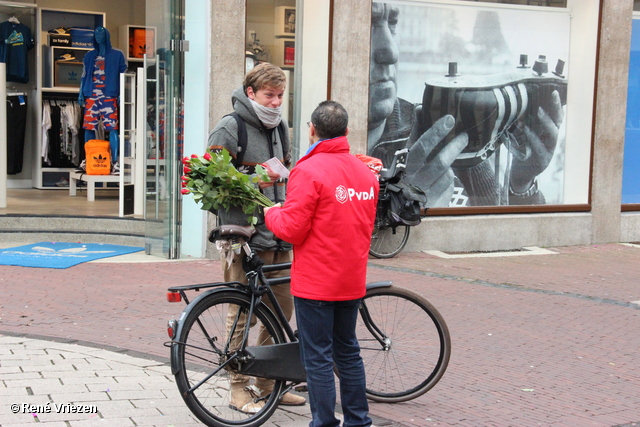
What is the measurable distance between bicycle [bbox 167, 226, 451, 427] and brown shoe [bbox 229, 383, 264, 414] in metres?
0.03

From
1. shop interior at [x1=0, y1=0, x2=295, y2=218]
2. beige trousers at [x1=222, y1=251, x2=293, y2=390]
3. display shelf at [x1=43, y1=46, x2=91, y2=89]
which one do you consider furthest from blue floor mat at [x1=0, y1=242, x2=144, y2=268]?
display shelf at [x1=43, y1=46, x2=91, y2=89]

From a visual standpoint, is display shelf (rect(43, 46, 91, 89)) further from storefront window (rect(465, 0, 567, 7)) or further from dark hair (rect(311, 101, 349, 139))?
dark hair (rect(311, 101, 349, 139))

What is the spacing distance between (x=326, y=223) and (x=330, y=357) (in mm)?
673

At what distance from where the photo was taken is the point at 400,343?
4.72 metres

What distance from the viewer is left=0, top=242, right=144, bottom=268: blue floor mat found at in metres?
8.96

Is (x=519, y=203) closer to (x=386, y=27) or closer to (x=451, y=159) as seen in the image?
(x=451, y=159)

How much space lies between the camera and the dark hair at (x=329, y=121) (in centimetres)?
400

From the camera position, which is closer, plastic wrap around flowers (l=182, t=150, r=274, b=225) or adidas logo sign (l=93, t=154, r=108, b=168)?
plastic wrap around flowers (l=182, t=150, r=274, b=225)

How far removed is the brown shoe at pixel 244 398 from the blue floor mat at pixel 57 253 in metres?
4.84

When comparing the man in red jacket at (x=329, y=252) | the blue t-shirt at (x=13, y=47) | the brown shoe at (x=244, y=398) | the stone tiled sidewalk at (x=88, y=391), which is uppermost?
the blue t-shirt at (x=13, y=47)

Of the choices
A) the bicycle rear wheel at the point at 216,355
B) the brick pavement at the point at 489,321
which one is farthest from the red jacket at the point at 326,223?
the brick pavement at the point at 489,321

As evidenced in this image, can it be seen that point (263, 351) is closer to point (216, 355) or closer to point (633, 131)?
point (216, 355)

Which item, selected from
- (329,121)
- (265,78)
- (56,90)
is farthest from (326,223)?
(56,90)

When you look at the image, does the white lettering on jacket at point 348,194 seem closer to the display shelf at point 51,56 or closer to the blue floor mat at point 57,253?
the blue floor mat at point 57,253
